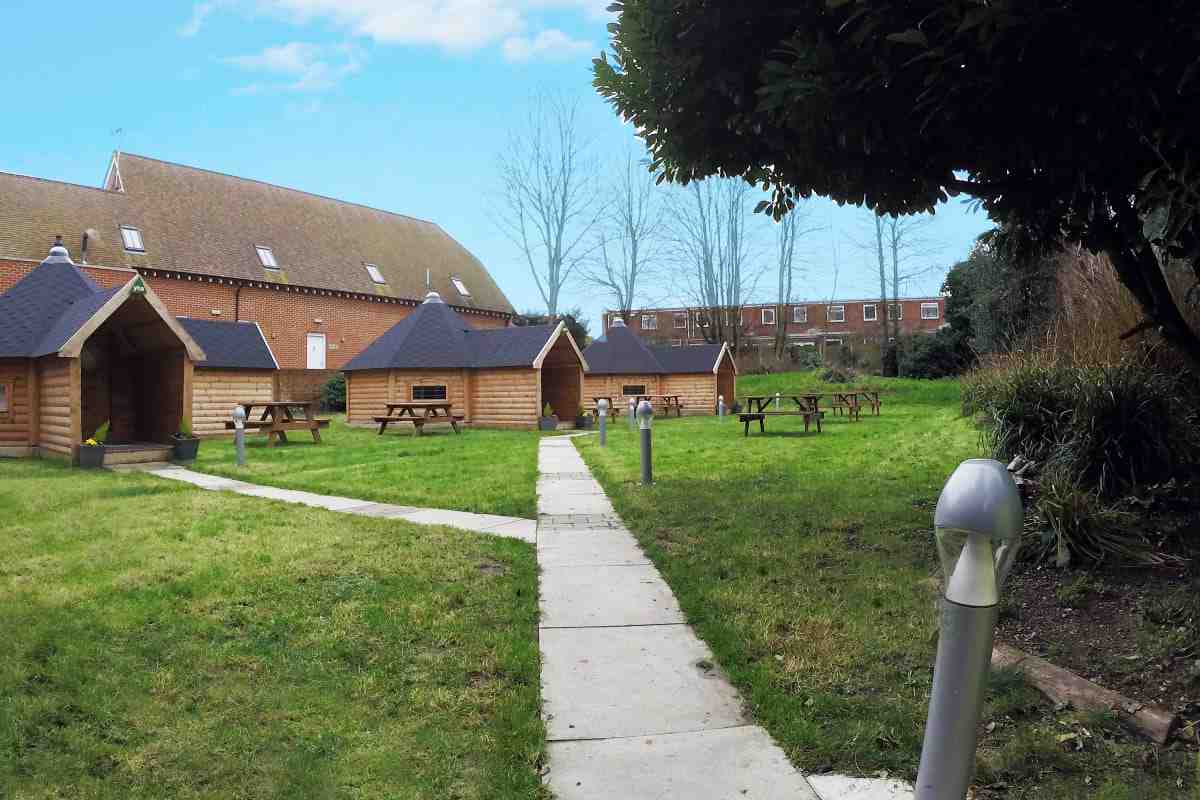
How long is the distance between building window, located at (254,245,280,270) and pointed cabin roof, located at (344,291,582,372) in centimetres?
1240

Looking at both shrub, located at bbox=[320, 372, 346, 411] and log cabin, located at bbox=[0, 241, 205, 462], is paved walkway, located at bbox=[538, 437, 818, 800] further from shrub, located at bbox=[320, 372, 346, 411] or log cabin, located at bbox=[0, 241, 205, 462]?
shrub, located at bbox=[320, 372, 346, 411]

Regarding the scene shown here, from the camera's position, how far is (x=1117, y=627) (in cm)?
436

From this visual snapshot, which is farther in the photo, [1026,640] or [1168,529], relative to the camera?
[1168,529]

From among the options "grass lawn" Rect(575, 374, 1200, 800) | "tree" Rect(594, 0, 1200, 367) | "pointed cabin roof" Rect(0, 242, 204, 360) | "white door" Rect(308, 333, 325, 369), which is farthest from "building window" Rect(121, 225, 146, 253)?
"tree" Rect(594, 0, 1200, 367)

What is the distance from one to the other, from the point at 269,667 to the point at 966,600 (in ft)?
11.6

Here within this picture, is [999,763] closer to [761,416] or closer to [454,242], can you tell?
[761,416]

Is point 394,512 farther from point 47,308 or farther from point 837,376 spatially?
point 837,376

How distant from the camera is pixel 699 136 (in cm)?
667

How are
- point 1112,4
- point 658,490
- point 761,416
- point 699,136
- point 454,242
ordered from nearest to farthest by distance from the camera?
1. point 1112,4
2. point 699,136
3. point 658,490
4. point 761,416
5. point 454,242

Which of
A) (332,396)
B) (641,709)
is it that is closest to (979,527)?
(641,709)

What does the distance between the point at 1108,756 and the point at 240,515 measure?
8.06 m

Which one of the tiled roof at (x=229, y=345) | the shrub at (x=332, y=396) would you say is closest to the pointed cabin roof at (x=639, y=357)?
the shrub at (x=332, y=396)

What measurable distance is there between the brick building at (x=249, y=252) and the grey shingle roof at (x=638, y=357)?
11440mm

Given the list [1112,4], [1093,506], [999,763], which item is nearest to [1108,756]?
[999,763]
